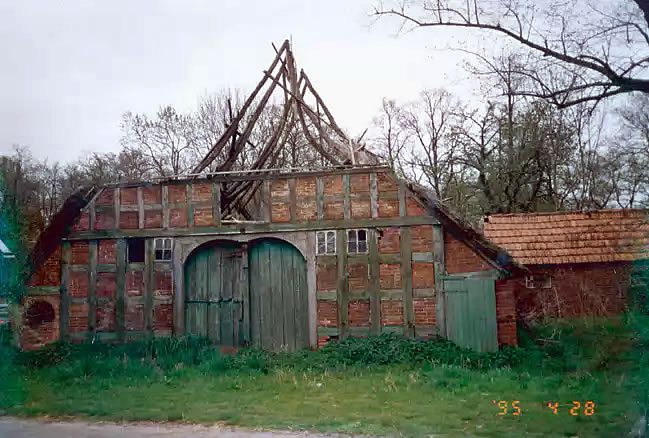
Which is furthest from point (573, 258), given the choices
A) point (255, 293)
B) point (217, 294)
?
point (217, 294)

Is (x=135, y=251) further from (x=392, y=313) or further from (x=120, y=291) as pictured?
(x=392, y=313)

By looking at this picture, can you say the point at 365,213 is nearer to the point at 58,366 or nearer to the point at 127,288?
the point at 127,288

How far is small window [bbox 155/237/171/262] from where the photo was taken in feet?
45.3

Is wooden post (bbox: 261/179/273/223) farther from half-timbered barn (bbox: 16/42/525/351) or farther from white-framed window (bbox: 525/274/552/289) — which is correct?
white-framed window (bbox: 525/274/552/289)

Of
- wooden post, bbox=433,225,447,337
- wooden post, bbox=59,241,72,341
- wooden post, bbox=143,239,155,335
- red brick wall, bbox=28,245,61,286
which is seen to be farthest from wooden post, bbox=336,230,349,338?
red brick wall, bbox=28,245,61,286

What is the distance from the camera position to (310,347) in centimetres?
1302

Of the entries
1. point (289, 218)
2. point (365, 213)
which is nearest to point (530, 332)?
point (365, 213)

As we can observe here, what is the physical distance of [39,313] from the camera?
14.0 metres

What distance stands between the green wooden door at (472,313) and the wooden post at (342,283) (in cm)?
233

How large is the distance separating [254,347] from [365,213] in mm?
4113

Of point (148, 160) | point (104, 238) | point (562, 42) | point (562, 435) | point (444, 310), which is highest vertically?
point (148, 160)

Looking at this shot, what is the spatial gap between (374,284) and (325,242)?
1527 mm

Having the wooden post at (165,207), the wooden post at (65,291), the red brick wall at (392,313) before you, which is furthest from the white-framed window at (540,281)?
the wooden post at (65,291)
